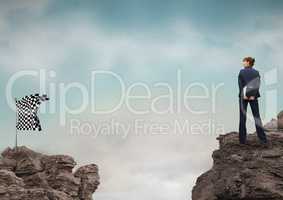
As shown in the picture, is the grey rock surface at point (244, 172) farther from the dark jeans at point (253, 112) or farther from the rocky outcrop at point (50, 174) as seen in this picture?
the rocky outcrop at point (50, 174)

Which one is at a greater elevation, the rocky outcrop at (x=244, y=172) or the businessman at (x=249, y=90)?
the businessman at (x=249, y=90)

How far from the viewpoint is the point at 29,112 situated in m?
80.9

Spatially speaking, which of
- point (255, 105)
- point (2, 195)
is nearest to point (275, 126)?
point (255, 105)

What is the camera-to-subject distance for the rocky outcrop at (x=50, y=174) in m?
81.7

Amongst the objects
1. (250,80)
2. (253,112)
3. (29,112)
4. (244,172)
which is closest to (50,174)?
(29,112)

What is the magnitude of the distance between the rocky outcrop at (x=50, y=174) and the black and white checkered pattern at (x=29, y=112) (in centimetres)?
667

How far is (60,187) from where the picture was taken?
83500 millimetres

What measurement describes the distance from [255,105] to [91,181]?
44.9m

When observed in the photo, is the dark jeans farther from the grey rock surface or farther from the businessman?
the grey rock surface

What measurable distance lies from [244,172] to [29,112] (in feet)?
136

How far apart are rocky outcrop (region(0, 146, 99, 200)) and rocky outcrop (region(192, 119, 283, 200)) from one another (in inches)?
1279

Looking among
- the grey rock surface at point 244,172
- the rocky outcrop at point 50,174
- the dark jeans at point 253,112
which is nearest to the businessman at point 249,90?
the dark jeans at point 253,112

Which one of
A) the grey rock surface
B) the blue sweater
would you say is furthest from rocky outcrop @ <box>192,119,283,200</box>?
the blue sweater

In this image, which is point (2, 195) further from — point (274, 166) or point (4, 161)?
point (274, 166)
